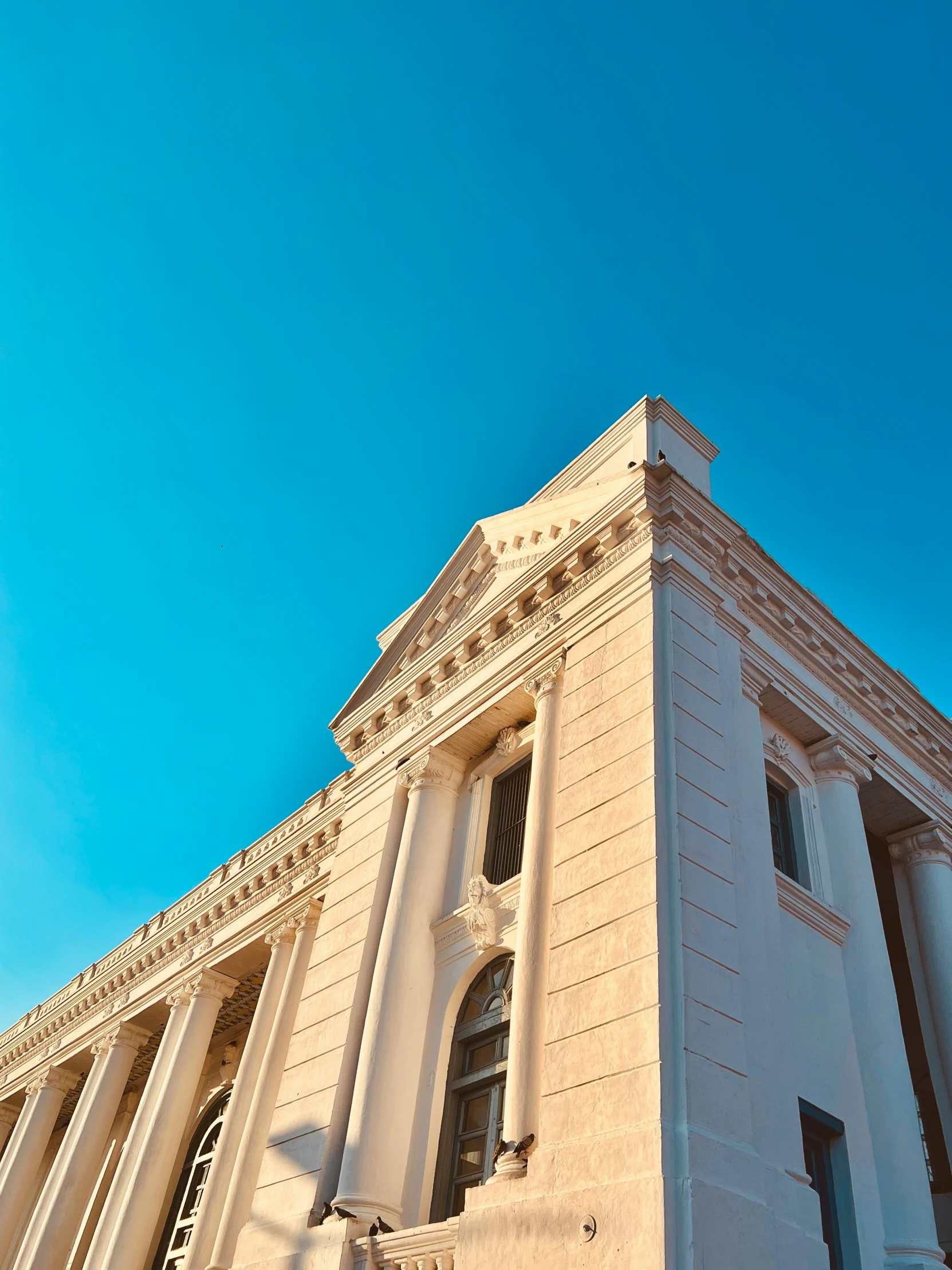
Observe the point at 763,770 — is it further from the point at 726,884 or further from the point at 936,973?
the point at 936,973

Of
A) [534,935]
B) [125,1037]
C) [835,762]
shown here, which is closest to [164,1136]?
[125,1037]

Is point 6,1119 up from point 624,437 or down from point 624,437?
down

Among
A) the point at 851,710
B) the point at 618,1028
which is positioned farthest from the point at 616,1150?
the point at 851,710

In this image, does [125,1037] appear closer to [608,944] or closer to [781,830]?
[781,830]

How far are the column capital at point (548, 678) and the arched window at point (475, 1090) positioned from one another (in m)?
3.14

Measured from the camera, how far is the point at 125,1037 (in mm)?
22906

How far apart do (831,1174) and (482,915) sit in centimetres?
441

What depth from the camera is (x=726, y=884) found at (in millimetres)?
9719

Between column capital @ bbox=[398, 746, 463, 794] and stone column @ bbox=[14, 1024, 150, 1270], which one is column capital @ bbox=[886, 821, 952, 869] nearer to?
column capital @ bbox=[398, 746, 463, 794]

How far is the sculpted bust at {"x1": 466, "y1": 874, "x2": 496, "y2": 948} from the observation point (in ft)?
39.4

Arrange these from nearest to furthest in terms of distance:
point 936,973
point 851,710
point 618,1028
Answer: point 618,1028 < point 936,973 < point 851,710

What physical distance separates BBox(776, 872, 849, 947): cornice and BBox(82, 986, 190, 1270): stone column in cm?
1265

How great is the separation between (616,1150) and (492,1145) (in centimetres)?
318

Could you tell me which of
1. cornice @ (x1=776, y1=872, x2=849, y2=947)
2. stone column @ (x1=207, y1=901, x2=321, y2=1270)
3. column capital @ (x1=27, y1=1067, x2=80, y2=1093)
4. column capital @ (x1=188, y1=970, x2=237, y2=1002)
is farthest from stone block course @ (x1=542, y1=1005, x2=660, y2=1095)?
column capital @ (x1=27, y1=1067, x2=80, y2=1093)
